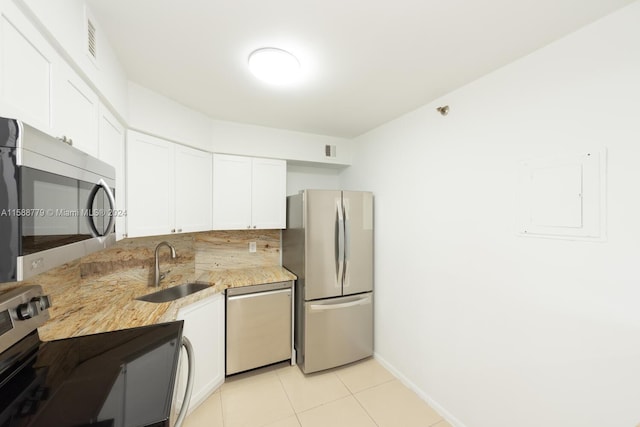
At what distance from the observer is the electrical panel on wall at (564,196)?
3.94 ft

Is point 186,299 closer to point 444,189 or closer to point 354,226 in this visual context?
point 354,226

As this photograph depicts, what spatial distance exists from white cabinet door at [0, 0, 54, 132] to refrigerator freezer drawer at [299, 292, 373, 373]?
216 cm

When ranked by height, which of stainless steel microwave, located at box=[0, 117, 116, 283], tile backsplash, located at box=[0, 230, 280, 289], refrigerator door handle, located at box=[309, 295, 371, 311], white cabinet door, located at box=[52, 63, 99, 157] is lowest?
refrigerator door handle, located at box=[309, 295, 371, 311]

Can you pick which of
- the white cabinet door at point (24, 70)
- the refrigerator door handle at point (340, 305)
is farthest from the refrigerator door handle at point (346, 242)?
the white cabinet door at point (24, 70)

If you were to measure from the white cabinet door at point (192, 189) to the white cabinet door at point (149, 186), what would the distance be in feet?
0.23

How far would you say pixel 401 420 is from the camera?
1.90m

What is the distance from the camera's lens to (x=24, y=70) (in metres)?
0.81

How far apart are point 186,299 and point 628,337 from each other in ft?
8.20

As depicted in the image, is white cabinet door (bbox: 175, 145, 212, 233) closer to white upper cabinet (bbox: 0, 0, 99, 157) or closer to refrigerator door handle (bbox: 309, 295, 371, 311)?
white upper cabinet (bbox: 0, 0, 99, 157)

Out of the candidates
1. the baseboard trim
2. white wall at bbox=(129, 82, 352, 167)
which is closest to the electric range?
white wall at bbox=(129, 82, 352, 167)

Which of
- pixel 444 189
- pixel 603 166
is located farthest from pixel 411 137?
pixel 603 166

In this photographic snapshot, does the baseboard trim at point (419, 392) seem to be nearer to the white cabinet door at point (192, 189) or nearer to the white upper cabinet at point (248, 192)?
the white upper cabinet at point (248, 192)

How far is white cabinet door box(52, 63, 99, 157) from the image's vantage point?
0.99 metres

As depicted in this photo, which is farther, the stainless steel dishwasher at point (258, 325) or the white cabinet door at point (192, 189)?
the stainless steel dishwasher at point (258, 325)
